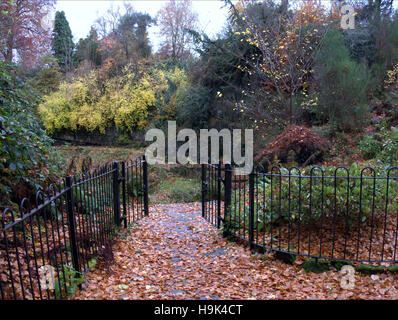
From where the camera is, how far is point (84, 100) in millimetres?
19547

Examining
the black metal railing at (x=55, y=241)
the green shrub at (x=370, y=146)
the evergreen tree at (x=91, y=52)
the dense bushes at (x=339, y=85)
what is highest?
the evergreen tree at (x=91, y=52)

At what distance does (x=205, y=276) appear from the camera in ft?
13.9

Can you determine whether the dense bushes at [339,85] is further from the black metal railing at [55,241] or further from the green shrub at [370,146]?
the black metal railing at [55,241]

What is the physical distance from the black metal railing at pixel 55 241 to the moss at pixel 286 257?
264 cm

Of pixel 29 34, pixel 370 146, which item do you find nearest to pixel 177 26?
pixel 29 34

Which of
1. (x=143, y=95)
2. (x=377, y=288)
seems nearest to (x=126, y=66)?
(x=143, y=95)

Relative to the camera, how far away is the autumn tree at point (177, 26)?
2273cm

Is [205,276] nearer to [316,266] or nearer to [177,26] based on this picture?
[316,266]

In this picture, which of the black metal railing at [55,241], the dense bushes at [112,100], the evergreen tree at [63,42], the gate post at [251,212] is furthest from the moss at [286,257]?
the evergreen tree at [63,42]

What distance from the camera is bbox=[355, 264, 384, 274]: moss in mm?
3799

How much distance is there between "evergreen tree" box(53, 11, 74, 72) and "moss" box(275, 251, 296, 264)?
24.6 m

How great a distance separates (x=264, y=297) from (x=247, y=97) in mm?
9776

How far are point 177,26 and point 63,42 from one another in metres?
9.96

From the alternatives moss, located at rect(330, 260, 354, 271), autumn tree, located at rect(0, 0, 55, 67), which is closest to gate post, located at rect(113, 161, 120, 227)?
moss, located at rect(330, 260, 354, 271)
